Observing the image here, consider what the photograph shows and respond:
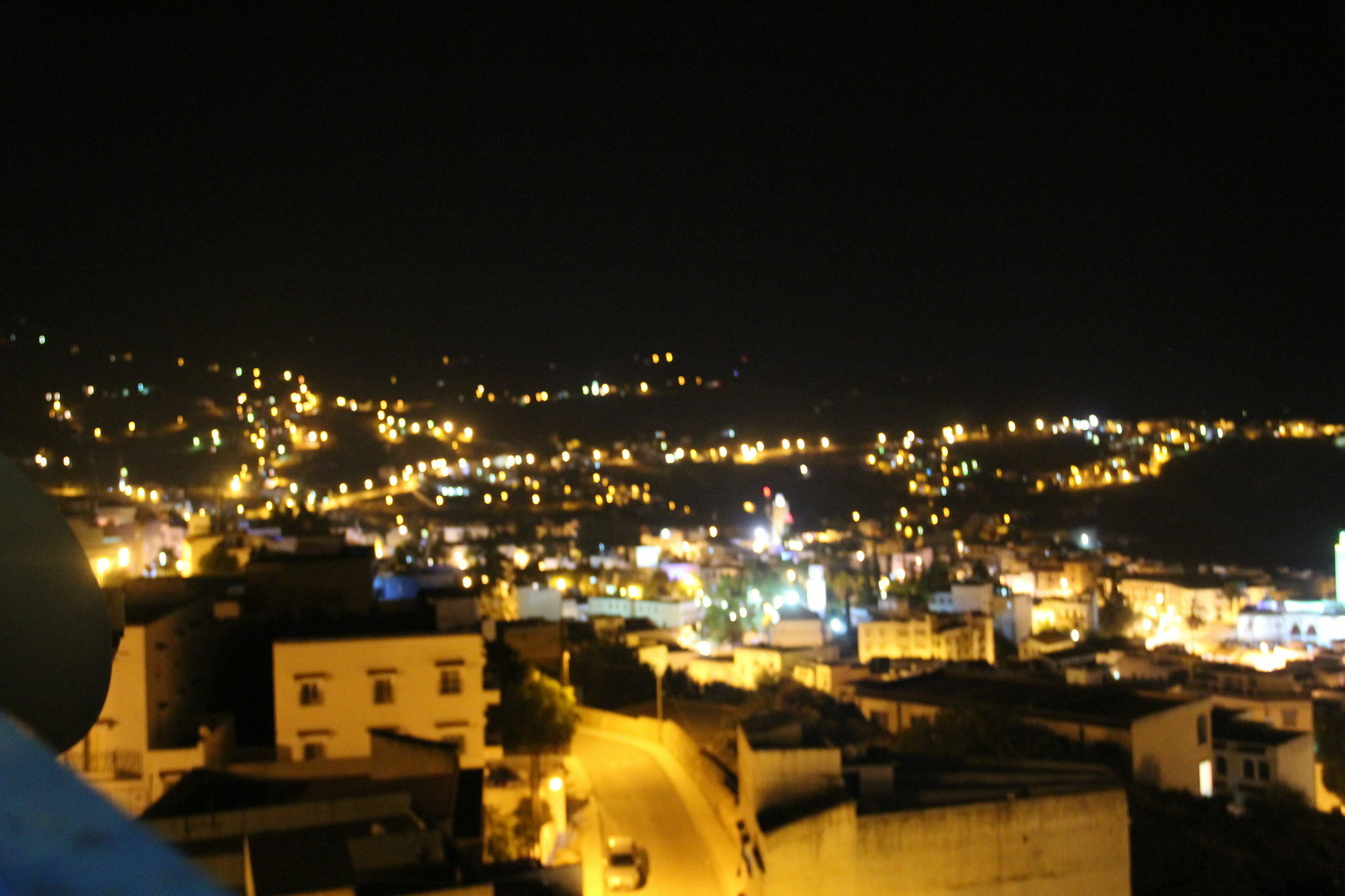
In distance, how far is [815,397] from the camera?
64.8 metres

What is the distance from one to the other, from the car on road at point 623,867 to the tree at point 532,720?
1591 millimetres

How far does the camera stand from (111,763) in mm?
5941

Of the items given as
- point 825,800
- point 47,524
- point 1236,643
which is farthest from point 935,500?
point 47,524

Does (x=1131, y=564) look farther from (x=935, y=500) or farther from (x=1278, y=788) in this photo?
(x=1278, y=788)

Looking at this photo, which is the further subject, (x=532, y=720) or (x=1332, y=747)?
(x=1332, y=747)

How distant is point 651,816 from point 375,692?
5.88 feet

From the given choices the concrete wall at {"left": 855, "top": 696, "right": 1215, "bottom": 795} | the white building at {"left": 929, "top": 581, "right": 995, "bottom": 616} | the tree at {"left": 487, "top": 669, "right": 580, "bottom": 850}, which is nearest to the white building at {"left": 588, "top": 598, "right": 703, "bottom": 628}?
the white building at {"left": 929, "top": 581, "right": 995, "bottom": 616}

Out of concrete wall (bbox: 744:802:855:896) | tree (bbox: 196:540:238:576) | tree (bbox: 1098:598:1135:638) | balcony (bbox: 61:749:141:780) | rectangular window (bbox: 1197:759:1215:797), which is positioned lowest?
tree (bbox: 1098:598:1135:638)

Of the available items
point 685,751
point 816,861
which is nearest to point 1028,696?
point 685,751

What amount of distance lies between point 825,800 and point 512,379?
53815 mm

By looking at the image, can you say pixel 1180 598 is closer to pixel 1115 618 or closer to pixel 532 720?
pixel 1115 618

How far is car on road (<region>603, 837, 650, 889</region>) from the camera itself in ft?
18.8

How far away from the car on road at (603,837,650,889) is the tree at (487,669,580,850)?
1591mm

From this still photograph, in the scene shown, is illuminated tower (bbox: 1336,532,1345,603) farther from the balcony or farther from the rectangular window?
the balcony
